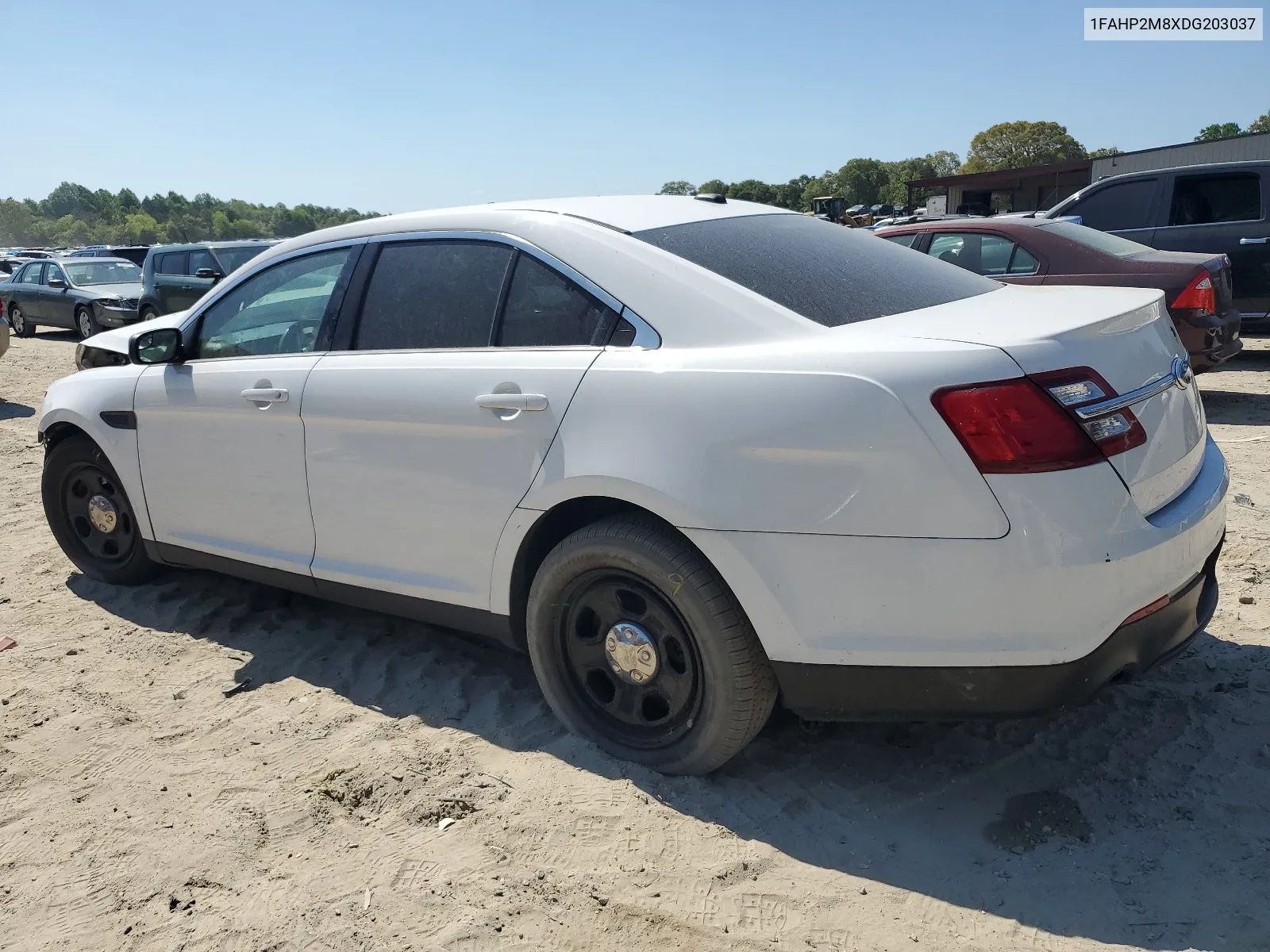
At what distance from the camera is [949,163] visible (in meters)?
120

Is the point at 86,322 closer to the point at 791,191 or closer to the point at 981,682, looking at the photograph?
the point at 981,682

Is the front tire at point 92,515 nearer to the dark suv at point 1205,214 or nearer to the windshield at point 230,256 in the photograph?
the dark suv at point 1205,214

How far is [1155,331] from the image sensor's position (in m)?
2.78

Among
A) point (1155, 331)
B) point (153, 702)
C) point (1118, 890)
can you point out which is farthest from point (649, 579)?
point (153, 702)

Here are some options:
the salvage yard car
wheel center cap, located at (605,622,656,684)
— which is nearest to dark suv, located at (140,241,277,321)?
the salvage yard car

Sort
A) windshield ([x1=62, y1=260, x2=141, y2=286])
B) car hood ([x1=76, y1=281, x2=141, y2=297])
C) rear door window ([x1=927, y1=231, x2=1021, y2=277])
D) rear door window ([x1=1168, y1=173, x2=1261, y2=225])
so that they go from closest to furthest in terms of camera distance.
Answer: rear door window ([x1=927, y1=231, x2=1021, y2=277]) → rear door window ([x1=1168, y1=173, x2=1261, y2=225]) → car hood ([x1=76, y1=281, x2=141, y2=297]) → windshield ([x1=62, y1=260, x2=141, y2=286])

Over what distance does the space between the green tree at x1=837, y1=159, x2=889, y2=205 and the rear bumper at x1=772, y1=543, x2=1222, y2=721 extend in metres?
117

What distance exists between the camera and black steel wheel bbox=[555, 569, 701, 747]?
9.16 ft

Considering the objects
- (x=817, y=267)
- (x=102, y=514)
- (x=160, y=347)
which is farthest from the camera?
(x=102, y=514)

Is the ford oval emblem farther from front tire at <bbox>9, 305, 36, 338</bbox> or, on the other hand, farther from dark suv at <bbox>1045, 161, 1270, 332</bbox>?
front tire at <bbox>9, 305, 36, 338</bbox>

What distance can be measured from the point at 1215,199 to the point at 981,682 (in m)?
9.17

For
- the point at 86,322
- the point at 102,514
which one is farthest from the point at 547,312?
the point at 86,322

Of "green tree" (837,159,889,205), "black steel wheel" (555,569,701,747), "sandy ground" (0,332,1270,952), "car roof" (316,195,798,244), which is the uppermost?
"green tree" (837,159,889,205)

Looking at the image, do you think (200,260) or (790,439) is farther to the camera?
(200,260)
